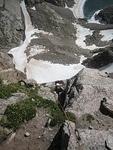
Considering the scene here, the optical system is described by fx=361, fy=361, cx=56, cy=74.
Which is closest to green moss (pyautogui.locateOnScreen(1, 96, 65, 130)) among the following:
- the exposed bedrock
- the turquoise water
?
the exposed bedrock

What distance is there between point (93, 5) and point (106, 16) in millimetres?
13641

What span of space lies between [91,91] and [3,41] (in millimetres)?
45583

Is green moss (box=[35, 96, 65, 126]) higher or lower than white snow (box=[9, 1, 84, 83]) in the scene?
higher

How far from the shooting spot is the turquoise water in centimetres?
9897

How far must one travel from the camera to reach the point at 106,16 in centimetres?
9231

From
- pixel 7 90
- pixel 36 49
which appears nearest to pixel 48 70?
pixel 36 49

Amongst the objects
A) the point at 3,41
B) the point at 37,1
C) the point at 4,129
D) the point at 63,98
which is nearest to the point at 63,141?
the point at 4,129

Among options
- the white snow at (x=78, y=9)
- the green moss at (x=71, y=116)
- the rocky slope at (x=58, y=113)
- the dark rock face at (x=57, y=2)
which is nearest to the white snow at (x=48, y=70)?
the rocky slope at (x=58, y=113)

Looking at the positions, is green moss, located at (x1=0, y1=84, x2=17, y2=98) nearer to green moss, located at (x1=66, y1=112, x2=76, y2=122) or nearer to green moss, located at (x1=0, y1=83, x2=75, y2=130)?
green moss, located at (x1=0, y1=83, x2=75, y2=130)

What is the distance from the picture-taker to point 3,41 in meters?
76.0

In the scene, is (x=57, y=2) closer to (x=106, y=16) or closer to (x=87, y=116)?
(x=106, y=16)

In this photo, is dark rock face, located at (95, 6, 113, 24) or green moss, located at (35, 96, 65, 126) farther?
dark rock face, located at (95, 6, 113, 24)

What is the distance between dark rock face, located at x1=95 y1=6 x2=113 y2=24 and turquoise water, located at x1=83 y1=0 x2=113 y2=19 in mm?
3598

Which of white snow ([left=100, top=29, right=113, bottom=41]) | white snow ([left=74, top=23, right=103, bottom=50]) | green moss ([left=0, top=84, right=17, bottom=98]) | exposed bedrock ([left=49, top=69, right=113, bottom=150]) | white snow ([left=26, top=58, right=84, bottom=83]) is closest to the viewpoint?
exposed bedrock ([left=49, top=69, right=113, bottom=150])
